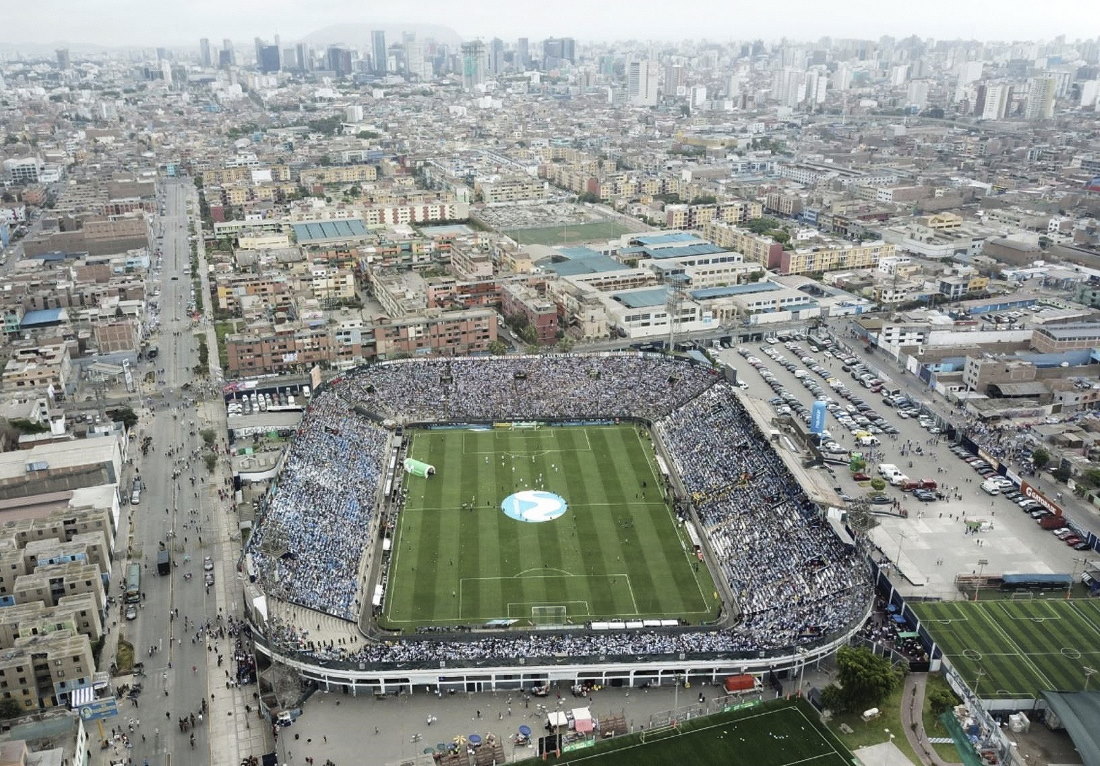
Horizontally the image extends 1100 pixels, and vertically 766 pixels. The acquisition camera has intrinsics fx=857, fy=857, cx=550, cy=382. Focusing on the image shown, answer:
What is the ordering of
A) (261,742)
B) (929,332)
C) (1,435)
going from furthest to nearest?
(929,332), (1,435), (261,742)

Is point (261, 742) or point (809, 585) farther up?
point (809, 585)

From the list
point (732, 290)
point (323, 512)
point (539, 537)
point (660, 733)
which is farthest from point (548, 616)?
point (732, 290)

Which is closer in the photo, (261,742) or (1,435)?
(261,742)

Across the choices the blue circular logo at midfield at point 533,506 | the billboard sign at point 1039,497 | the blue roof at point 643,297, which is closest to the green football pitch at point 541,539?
the blue circular logo at midfield at point 533,506

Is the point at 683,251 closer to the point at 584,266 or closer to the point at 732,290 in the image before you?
the point at 584,266

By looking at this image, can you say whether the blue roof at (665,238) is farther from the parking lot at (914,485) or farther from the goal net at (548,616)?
the goal net at (548,616)

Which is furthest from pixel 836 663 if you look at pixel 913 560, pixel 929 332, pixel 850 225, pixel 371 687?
pixel 850 225

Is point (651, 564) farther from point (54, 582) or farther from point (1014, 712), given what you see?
point (54, 582)
